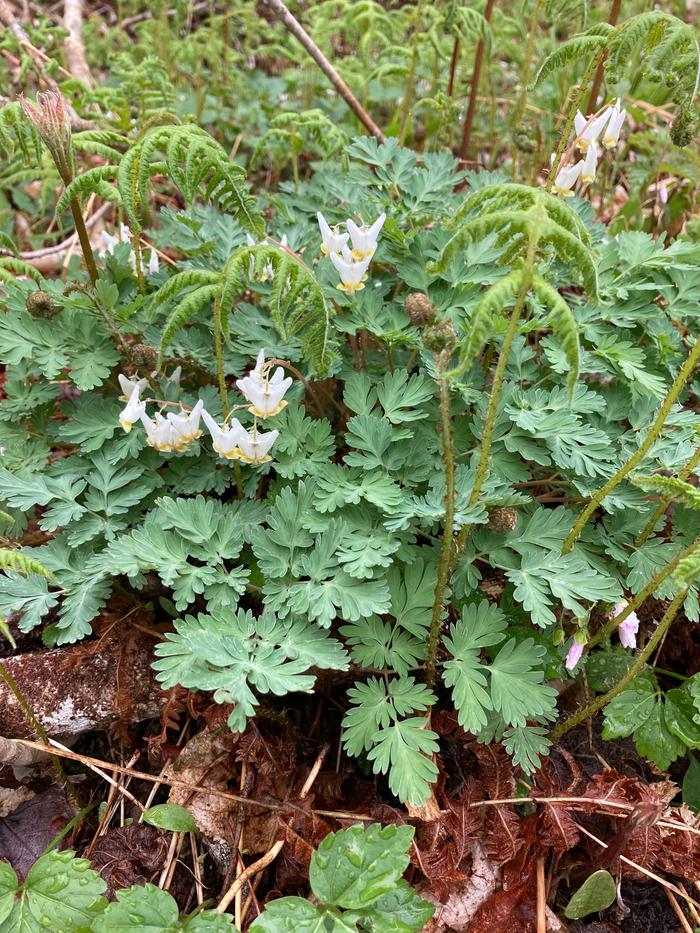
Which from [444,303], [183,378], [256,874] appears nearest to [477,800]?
[256,874]

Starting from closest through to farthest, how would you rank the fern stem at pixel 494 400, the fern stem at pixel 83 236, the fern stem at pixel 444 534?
the fern stem at pixel 494 400, the fern stem at pixel 444 534, the fern stem at pixel 83 236

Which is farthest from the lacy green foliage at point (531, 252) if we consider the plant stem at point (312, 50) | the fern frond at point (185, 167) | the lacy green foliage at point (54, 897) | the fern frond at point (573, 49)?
the plant stem at point (312, 50)

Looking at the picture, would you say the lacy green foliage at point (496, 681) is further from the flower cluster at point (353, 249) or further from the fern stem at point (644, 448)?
the flower cluster at point (353, 249)

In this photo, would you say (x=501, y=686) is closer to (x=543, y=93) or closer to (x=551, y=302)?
(x=551, y=302)

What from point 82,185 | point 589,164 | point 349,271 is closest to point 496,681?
point 349,271

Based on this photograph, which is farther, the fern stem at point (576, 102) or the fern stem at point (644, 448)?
the fern stem at point (576, 102)

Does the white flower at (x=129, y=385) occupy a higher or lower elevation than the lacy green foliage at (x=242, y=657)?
higher

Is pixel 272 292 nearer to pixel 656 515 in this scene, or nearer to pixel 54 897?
pixel 656 515
